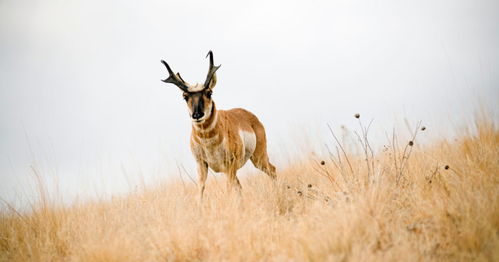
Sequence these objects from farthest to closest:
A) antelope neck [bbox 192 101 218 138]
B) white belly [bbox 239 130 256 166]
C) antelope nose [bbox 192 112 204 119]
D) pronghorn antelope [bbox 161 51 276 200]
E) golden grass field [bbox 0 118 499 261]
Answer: white belly [bbox 239 130 256 166]
antelope neck [bbox 192 101 218 138]
pronghorn antelope [bbox 161 51 276 200]
antelope nose [bbox 192 112 204 119]
golden grass field [bbox 0 118 499 261]

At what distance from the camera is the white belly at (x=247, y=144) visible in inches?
243

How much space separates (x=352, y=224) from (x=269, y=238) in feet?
2.82

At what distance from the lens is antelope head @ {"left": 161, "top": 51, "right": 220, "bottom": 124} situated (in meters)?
5.03

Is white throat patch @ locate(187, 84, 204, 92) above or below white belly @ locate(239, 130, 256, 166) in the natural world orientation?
above

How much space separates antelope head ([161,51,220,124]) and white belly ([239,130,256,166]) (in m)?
1.09

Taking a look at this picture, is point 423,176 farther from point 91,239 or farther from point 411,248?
point 91,239

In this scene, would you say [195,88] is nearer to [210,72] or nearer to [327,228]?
[210,72]

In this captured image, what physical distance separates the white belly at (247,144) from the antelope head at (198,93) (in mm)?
1092

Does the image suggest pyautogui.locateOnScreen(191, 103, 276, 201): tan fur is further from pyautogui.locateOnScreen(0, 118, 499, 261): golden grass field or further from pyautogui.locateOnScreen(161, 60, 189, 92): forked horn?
pyautogui.locateOnScreen(0, 118, 499, 261): golden grass field

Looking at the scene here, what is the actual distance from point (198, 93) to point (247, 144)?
1614 millimetres

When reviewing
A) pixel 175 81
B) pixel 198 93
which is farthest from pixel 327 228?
pixel 175 81

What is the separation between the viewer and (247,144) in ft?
20.8

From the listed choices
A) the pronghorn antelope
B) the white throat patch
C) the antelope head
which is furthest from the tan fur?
the white throat patch

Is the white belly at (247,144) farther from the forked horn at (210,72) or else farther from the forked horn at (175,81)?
the forked horn at (175,81)
